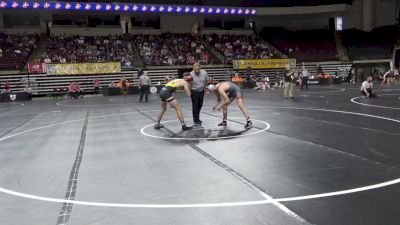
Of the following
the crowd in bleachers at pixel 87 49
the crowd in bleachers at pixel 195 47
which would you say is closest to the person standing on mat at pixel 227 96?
the crowd in bleachers at pixel 87 49

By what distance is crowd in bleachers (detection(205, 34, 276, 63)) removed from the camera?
3791cm

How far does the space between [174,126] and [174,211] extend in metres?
6.28

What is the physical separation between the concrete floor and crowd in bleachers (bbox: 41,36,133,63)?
2270 centimetres

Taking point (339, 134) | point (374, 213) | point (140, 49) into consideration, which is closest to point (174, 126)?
point (339, 134)

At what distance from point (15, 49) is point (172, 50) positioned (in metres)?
13.0

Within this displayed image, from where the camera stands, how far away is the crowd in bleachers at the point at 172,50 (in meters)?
34.8

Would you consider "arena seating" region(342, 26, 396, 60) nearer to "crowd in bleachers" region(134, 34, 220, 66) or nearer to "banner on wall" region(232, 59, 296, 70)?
"banner on wall" region(232, 59, 296, 70)

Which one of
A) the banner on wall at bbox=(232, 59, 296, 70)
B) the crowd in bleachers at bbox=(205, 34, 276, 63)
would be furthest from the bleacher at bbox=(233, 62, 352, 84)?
the crowd in bleachers at bbox=(205, 34, 276, 63)

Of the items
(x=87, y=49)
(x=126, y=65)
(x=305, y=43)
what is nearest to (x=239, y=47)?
(x=305, y=43)

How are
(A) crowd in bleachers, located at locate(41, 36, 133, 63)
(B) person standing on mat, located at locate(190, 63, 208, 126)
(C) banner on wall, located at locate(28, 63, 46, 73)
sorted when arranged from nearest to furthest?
(B) person standing on mat, located at locate(190, 63, 208, 126) < (C) banner on wall, located at locate(28, 63, 46, 73) < (A) crowd in bleachers, located at locate(41, 36, 133, 63)

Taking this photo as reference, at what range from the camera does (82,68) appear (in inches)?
1216

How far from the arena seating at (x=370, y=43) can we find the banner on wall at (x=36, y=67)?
28.2m

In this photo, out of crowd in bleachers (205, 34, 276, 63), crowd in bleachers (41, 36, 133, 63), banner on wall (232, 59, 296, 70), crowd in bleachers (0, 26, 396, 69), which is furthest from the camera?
crowd in bleachers (205, 34, 276, 63)

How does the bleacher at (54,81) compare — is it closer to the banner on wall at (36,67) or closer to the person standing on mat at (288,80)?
the banner on wall at (36,67)
